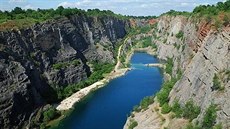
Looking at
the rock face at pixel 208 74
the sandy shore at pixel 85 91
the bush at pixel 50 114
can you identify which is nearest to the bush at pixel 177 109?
the rock face at pixel 208 74

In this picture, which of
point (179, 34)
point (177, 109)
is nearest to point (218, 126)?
point (177, 109)

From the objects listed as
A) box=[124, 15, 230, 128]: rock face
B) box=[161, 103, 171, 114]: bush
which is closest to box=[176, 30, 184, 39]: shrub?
box=[124, 15, 230, 128]: rock face

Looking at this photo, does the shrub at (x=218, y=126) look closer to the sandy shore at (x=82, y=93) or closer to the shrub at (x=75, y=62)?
the sandy shore at (x=82, y=93)

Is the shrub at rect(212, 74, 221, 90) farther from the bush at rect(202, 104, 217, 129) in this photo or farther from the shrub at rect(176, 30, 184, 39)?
the shrub at rect(176, 30, 184, 39)

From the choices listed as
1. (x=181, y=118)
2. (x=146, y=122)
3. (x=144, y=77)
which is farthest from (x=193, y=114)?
(x=144, y=77)

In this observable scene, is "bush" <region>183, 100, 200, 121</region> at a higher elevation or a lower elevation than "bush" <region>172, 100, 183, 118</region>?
higher

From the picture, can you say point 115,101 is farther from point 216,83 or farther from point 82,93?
point 216,83
